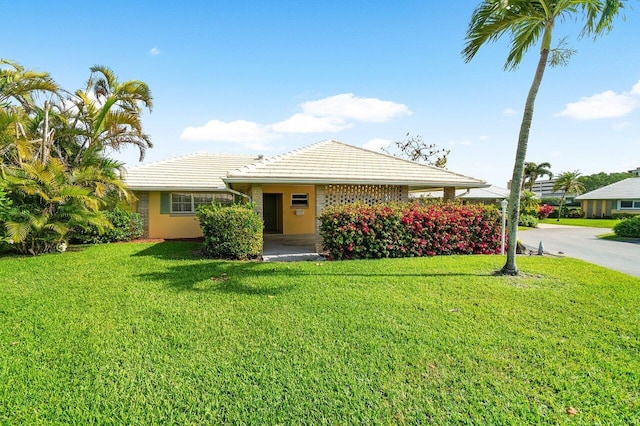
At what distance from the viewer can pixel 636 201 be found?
34.8m

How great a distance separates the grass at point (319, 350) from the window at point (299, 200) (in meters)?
9.78

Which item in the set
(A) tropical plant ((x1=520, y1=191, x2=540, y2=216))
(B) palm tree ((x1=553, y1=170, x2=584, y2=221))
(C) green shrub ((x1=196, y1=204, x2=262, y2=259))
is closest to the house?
(C) green shrub ((x1=196, y1=204, x2=262, y2=259))

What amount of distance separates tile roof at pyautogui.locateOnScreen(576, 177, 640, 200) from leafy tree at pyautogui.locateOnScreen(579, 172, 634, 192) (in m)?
39.8

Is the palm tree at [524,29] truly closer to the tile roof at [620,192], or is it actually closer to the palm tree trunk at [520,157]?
the palm tree trunk at [520,157]

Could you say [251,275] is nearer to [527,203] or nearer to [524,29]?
[524,29]

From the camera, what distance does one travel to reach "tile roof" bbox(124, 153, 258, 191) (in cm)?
1469

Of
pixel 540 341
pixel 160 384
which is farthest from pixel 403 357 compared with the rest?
pixel 160 384

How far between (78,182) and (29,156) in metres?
1.49

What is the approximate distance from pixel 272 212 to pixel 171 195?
5.48 meters

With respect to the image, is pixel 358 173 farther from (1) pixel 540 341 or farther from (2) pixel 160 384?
(2) pixel 160 384

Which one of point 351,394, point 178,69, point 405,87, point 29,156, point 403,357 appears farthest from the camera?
point 405,87

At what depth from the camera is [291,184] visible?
11.0m

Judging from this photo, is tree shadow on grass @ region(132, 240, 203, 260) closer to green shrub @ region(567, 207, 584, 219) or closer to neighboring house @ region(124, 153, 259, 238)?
neighboring house @ region(124, 153, 259, 238)

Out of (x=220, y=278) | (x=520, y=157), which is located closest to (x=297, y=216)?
(x=220, y=278)
